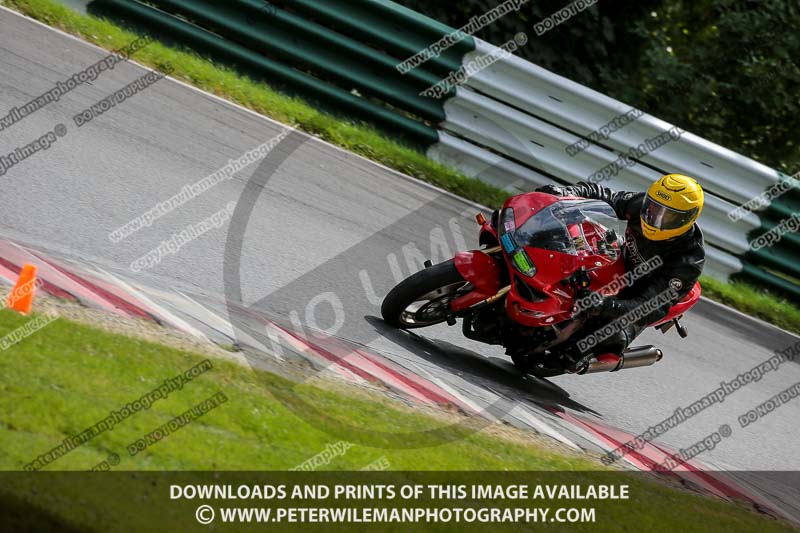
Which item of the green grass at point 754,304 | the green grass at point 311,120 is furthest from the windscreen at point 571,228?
the green grass at point 754,304

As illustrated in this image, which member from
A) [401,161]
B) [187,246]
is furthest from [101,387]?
[401,161]

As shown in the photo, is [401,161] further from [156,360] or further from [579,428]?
[156,360]

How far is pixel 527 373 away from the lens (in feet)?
22.3

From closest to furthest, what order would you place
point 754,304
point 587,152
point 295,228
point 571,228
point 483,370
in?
point 571,228 < point 483,370 < point 295,228 < point 754,304 < point 587,152

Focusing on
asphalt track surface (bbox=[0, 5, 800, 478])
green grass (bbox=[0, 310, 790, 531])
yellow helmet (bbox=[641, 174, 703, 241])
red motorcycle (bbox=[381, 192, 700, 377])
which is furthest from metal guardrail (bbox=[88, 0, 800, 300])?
green grass (bbox=[0, 310, 790, 531])

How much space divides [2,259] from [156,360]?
4.05 feet

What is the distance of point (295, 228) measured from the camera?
764 cm

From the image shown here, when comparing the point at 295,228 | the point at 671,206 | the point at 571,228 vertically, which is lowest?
the point at 295,228

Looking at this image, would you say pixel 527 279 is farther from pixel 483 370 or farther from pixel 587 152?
pixel 587 152

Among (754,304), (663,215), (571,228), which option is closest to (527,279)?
(571,228)

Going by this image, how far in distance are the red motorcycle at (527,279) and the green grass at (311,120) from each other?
11.6ft

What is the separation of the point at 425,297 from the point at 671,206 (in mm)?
1607

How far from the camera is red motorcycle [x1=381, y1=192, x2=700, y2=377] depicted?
5945mm

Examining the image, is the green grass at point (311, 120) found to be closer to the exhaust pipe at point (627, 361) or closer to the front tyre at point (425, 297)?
the exhaust pipe at point (627, 361)
